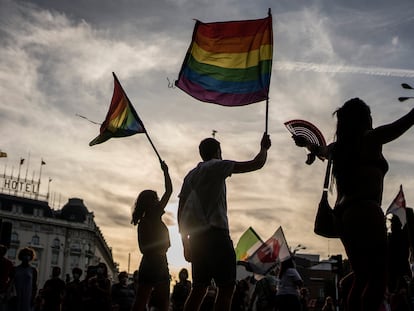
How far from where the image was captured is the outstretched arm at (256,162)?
540 cm

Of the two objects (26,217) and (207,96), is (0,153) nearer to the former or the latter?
(26,217)

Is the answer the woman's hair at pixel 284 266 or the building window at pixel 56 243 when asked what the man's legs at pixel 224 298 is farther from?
the building window at pixel 56 243

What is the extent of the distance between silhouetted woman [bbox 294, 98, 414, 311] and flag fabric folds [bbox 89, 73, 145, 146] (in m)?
4.53

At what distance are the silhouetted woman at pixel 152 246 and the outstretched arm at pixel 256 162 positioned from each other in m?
1.69

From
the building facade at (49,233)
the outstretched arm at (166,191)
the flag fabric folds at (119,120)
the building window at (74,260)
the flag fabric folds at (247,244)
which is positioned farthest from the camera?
the building window at (74,260)

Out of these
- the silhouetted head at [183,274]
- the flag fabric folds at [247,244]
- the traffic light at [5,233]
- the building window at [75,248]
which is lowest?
the silhouetted head at [183,274]

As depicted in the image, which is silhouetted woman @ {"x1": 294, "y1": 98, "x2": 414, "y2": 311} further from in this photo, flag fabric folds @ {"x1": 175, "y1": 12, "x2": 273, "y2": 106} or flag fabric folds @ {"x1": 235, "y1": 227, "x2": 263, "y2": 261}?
flag fabric folds @ {"x1": 235, "y1": 227, "x2": 263, "y2": 261}

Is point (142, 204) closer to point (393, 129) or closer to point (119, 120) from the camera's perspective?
point (119, 120)

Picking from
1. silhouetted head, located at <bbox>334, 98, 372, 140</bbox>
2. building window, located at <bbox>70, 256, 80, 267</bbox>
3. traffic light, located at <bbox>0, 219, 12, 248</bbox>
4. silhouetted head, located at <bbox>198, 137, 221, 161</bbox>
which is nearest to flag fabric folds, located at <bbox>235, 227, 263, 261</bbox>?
traffic light, located at <bbox>0, 219, 12, 248</bbox>

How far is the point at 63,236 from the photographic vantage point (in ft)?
351

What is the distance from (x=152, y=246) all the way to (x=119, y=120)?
8.74 feet

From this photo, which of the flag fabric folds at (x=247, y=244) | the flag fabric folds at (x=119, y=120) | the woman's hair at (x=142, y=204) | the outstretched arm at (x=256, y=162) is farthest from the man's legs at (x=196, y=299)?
the flag fabric folds at (x=247, y=244)

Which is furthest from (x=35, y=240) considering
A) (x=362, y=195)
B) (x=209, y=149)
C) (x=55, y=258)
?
(x=362, y=195)

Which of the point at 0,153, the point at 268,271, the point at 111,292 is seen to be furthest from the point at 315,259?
the point at 111,292
